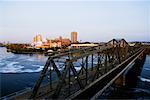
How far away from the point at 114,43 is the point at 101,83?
46.4 ft

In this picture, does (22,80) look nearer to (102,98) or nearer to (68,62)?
(102,98)

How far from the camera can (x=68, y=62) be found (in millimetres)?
11086

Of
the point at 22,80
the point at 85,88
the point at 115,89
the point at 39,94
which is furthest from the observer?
the point at 22,80

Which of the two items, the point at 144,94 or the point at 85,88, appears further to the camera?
the point at 144,94

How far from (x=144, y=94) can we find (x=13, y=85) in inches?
795

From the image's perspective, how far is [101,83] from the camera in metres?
16.0

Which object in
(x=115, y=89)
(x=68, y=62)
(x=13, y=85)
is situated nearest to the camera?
(x=68, y=62)

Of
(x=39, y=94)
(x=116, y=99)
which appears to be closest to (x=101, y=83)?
(x=39, y=94)

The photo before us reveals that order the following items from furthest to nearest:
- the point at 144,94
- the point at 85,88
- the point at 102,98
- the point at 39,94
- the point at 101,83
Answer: the point at 144,94, the point at 102,98, the point at 101,83, the point at 85,88, the point at 39,94

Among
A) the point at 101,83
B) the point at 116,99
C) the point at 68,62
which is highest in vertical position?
the point at 68,62

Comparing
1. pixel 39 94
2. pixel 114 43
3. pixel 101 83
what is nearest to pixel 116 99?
pixel 114 43

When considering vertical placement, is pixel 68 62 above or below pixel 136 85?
above

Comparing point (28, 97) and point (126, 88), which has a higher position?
point (28, 97)

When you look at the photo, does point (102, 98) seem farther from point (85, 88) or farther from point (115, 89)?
point (85, 88)
